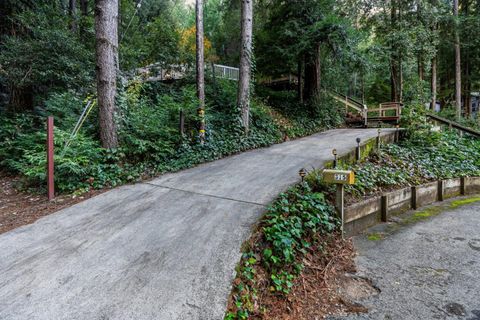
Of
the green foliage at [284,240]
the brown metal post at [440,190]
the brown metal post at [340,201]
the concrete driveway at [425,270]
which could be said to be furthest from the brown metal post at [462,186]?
the green foliage at [284,240]

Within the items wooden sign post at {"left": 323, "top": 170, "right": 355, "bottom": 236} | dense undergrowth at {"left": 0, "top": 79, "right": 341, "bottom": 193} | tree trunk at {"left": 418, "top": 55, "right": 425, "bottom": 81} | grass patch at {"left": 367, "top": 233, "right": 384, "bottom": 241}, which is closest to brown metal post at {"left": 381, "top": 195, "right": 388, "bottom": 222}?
grass patch at {"left": 367, "top": 233, "right": 384, "bottom": 241}

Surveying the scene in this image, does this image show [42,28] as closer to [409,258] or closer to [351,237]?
[351,237]

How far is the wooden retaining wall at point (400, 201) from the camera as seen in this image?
4.56 meters

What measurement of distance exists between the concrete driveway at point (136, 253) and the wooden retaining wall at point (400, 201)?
125cm

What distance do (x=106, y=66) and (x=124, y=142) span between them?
1606mm

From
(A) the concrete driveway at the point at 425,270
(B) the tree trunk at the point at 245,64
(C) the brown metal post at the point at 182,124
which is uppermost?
(B) the tree trunk at the point at 245,64

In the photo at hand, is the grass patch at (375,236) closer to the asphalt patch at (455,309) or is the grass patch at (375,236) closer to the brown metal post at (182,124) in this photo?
the asphalt patch at (455,309)


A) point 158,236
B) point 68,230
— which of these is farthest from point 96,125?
point 158,236

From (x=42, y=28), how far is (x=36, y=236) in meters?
8.41

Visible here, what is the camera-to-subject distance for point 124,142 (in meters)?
5.89

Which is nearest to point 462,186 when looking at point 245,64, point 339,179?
point 339,179

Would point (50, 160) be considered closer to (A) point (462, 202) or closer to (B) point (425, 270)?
(B) point (425, 270)

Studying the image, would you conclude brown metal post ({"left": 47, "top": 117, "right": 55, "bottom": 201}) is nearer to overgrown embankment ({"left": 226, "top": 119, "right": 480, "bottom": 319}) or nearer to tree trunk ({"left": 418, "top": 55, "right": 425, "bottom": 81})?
overgrown embankment ({"left": 226, "top": 119, "right": 480, "bottom": 319})

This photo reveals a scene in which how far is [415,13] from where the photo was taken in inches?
555
